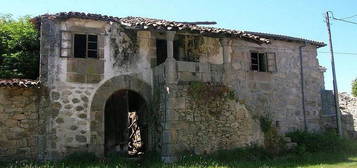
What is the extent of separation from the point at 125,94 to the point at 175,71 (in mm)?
3083

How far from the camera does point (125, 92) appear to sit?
47.5 feet

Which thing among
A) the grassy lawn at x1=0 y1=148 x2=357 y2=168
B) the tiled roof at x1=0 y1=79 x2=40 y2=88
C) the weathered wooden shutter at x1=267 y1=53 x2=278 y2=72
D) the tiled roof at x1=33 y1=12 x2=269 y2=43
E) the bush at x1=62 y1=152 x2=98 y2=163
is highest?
the tiled roof at x1=33 y1=12 x2=269 y2=43

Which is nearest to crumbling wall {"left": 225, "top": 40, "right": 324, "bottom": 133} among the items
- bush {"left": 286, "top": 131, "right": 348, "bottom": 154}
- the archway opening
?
bush {"left": 286, "top": 131, "right": 348, "bottom": 154}

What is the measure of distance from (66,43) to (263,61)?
319 inches

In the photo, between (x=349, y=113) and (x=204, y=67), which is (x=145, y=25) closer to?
(x=204, y=67)

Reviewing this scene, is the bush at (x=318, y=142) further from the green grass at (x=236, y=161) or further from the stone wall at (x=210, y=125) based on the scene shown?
the stone wall at (x=210, y=125)

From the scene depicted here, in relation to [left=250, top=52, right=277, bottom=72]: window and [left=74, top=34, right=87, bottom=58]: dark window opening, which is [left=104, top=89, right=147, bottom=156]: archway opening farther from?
[left=250, top=52, right=277, bottom=72]: window

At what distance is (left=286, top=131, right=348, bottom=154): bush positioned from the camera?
1492 cm

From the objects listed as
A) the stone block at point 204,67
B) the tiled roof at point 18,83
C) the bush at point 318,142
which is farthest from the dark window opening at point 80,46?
the bush at point 318,142

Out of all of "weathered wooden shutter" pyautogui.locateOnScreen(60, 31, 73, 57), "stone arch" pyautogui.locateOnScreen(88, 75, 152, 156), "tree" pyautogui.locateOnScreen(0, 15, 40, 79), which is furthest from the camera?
"tree" pyautogui.locateOnScreen(0, 15, 40, 79)

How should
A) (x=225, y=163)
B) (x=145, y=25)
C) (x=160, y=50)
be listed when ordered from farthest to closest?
(x=160, y=50), (x=145, y=25), (x=225, y=163)

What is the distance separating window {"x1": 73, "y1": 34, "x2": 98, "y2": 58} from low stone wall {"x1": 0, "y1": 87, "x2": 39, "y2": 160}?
1.87m

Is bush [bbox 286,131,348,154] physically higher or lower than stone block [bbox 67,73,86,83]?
lower

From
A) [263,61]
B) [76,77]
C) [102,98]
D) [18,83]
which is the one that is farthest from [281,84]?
[18,83]
